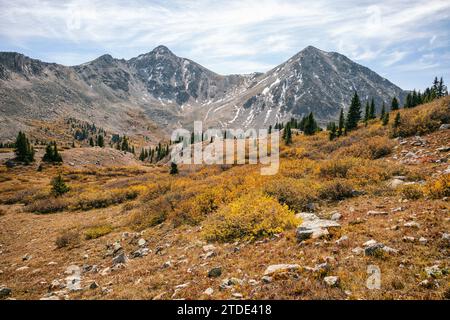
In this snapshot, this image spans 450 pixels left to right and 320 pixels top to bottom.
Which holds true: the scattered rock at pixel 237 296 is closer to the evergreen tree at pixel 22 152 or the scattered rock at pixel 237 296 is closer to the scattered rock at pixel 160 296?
the scattered rock at pixel 160 296

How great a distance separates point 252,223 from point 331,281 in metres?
5.15

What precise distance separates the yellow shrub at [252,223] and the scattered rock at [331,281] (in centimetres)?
390

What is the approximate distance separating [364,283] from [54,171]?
259ft

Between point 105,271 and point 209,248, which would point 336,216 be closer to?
point 209,248

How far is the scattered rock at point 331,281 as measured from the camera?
648 cm

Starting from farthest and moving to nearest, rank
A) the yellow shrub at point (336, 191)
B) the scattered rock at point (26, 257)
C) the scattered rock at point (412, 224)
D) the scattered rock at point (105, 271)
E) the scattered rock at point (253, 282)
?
the yellow shrub at point (336, 191) → the scattered rock at point (26, 257) → the scattered rock at point (105, 271) → the scattered rock at point (412, 224) → the scattered rock at point (253, 282)

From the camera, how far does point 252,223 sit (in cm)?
1148

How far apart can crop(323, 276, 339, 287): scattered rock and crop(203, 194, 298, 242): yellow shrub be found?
154 inches

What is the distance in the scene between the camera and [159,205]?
18.5 metres

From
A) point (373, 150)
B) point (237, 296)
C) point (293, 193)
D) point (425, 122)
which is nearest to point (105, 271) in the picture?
point (237, 296)

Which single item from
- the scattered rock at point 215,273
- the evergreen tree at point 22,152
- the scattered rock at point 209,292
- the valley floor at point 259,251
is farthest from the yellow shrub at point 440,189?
the evergreen tree at point 22,152

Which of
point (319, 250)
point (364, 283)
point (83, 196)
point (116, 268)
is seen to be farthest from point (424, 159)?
point (83, 196)

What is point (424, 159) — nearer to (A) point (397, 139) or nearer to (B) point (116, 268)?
(A) point (397, 139)

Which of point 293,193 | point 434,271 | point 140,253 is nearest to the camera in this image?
point 434,271
